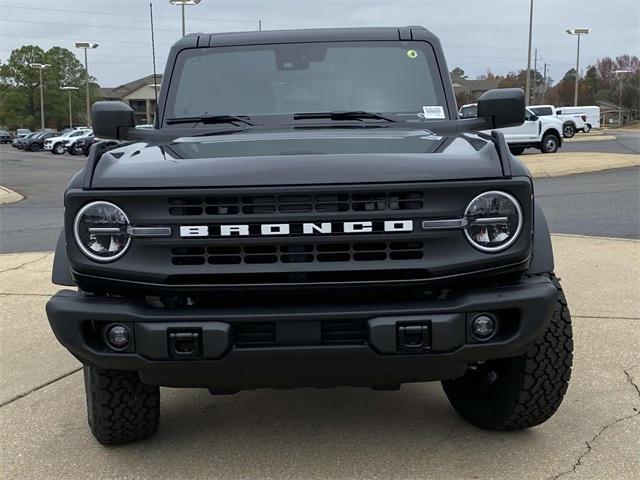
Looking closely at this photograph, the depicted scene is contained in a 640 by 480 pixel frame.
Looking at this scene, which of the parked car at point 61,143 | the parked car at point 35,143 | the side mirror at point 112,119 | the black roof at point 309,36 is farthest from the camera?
the parked car at point 35,143

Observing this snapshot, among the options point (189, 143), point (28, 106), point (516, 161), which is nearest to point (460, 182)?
point (516, 161)

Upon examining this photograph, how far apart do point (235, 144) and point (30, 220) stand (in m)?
10.2

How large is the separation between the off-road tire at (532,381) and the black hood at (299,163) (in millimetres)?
676

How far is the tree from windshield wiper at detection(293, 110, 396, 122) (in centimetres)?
10050

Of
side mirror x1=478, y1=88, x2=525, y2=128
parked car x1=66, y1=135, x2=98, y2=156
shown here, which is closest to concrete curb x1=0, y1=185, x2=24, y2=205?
side mirror x1=478, y1=88, x2=525, y2=128

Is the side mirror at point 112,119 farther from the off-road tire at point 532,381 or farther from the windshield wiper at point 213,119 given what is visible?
the off-road tire at point 532,381

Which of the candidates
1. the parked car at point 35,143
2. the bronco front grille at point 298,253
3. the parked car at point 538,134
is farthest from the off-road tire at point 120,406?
the parked car at point 35,143

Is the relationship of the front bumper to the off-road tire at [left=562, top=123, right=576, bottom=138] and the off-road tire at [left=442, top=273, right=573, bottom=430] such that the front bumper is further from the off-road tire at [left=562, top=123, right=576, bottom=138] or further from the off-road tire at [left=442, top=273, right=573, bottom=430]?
the off-road tire at [left=562, top=123, right=576, bottom=138]

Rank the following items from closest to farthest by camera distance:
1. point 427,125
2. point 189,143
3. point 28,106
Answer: point 189,143
point 427,125
point 28,106

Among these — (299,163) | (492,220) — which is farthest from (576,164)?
(299,163)

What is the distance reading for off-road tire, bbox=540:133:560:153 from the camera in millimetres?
26000

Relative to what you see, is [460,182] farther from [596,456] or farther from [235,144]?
[596,456]

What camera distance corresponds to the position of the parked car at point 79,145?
138 ft

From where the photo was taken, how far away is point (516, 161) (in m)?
2.83
